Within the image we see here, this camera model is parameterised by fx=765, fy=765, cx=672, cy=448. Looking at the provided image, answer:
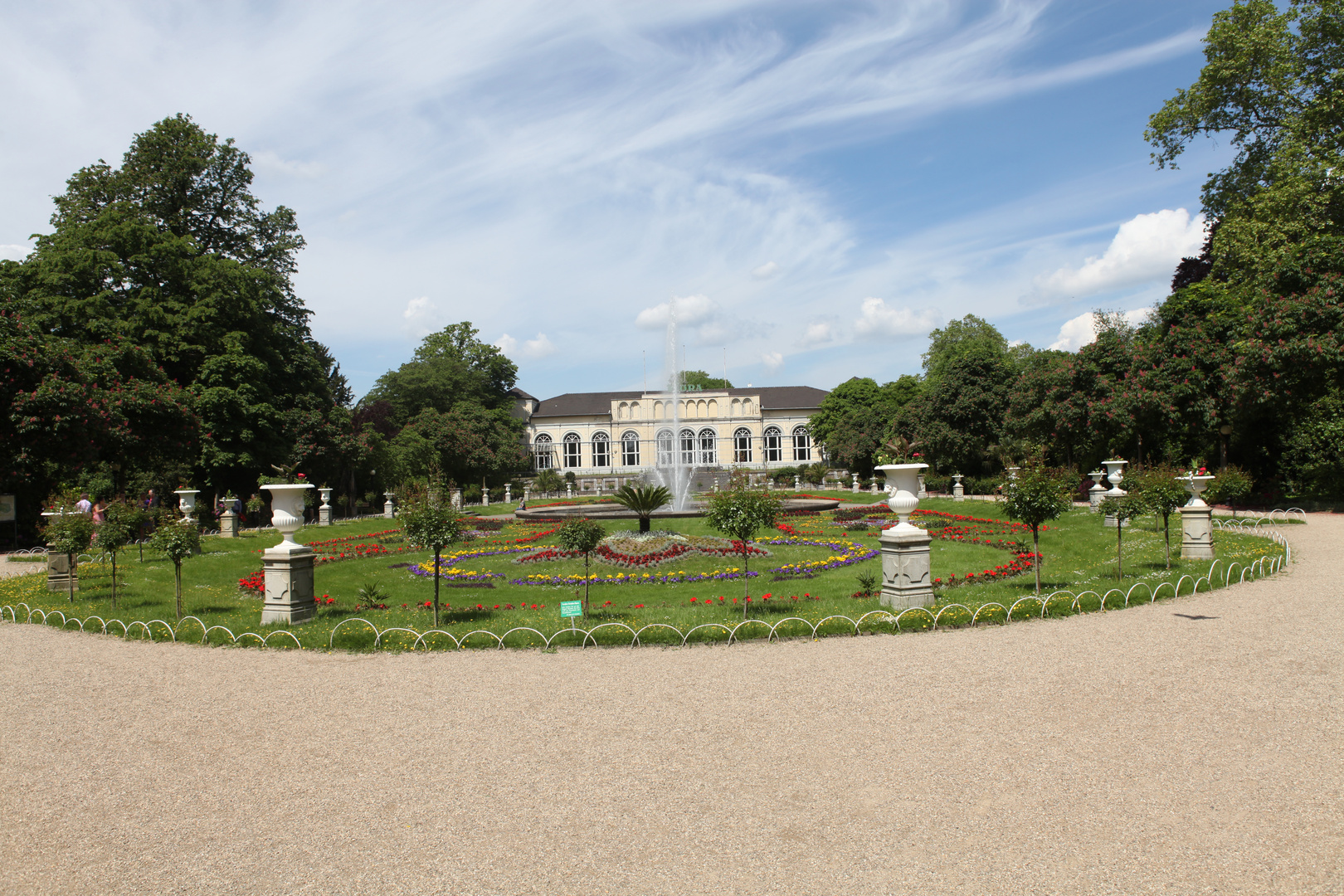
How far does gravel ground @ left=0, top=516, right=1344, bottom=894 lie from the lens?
13.1 feet

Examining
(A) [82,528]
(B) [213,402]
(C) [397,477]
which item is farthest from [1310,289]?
(C) [397,477]

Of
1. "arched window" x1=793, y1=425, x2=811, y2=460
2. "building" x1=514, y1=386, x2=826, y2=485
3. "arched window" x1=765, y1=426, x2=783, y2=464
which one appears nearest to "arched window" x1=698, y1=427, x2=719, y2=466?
"building" x1=514, y1=386, x2=826, y2=485

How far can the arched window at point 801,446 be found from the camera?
78.3 m

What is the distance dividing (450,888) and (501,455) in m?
49.7

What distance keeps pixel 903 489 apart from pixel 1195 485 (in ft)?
21.7

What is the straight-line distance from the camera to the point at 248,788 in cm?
518

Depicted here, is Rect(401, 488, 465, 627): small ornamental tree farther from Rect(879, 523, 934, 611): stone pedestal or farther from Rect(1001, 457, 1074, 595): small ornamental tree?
Rect(1001, 457, 1074, 595): small ornamental tree

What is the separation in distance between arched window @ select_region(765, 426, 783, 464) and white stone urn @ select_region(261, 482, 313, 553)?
227 ft

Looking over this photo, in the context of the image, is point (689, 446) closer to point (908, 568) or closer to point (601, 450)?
point (601, 450)

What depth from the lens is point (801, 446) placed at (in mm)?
78500

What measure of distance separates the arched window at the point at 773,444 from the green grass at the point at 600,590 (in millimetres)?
59373

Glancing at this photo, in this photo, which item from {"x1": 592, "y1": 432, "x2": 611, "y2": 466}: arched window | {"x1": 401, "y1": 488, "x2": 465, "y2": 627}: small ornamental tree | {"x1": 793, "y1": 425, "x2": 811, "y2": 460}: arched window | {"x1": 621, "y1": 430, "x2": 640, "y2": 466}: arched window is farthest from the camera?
{"x1": 621, "y1": 430, "x2": 640, "y2": 466}: arched window

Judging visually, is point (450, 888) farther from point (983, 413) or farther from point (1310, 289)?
point (983, 413)

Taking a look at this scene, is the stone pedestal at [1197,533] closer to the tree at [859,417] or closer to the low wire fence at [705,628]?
the low wire fence at [705,628]
